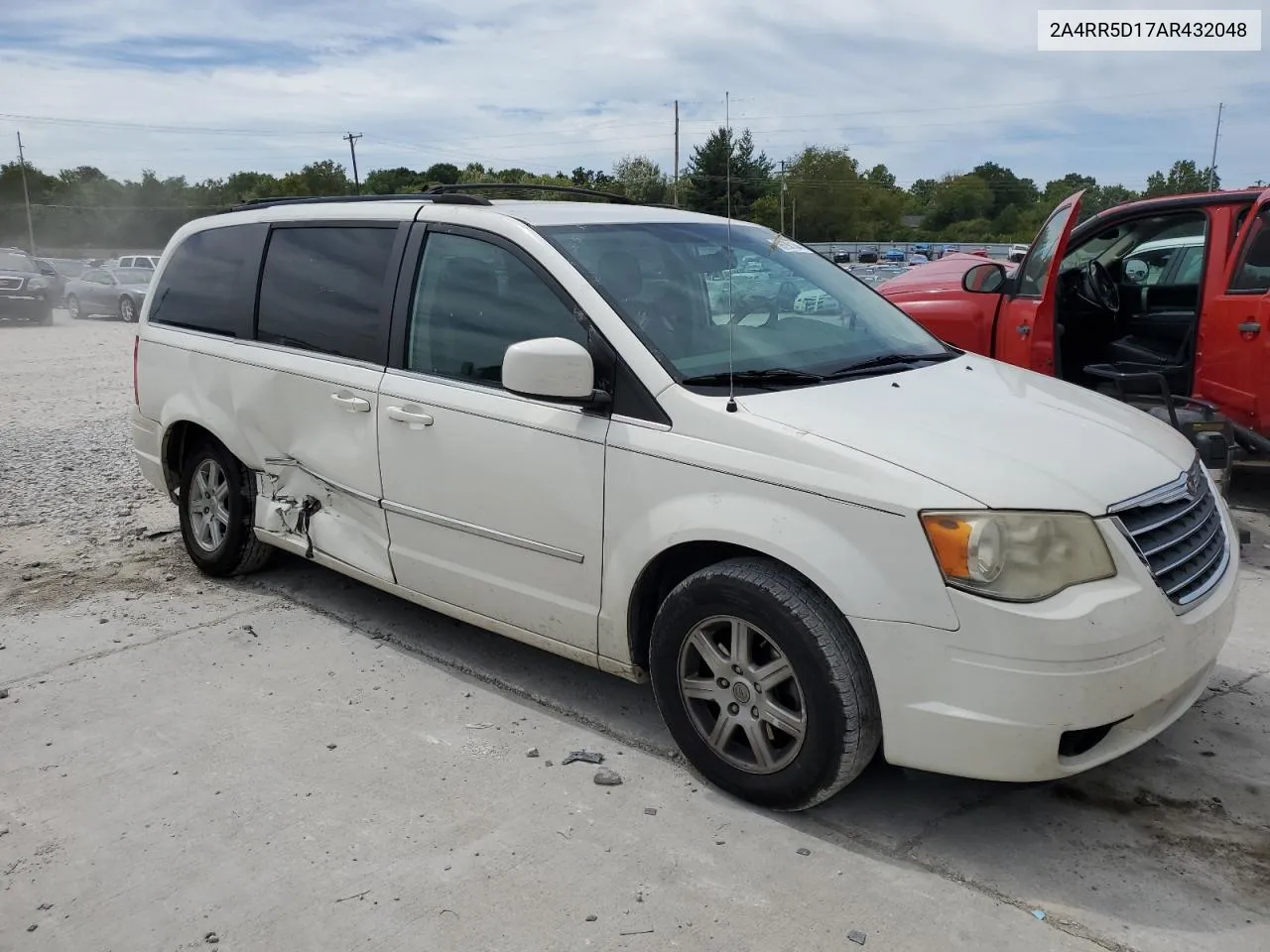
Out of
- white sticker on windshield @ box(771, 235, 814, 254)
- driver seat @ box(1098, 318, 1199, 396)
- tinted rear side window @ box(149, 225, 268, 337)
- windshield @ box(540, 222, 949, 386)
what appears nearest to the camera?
windshield @ box(540, 222, 949, 386)

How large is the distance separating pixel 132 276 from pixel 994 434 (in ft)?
92.9

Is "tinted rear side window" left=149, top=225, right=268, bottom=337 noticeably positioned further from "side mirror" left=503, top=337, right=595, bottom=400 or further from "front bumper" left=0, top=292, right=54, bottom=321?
"front bumper" left=0, top=292, right=54, bottom=321

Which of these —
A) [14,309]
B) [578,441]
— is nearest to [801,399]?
[578,441]

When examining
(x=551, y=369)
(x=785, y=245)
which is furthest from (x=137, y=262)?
(x=551, y=369)

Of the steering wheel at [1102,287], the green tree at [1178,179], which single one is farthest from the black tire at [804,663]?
the green tree at [1178,179]

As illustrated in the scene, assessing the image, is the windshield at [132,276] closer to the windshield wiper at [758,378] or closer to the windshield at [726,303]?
the windshield at [726,303]

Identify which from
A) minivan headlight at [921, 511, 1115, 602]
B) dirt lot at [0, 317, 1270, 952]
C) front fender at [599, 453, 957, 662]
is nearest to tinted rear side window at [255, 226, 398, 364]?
dirt lot at [0, 317, 1270, 952]

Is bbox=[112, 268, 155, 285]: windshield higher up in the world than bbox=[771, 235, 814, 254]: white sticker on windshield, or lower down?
lower down

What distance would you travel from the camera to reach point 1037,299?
22.0 feet

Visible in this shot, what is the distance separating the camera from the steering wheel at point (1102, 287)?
734 centimetres

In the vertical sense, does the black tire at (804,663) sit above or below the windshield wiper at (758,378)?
below

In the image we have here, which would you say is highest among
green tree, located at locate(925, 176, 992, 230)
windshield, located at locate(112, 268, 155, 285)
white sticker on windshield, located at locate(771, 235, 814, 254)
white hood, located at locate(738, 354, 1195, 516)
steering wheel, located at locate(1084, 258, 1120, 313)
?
green tree, located at locate(925, 176, 992, 230)

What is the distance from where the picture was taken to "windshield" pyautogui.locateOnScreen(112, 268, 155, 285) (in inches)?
1061

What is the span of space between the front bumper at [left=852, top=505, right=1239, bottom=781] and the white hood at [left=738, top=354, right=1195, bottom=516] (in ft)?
0.73
